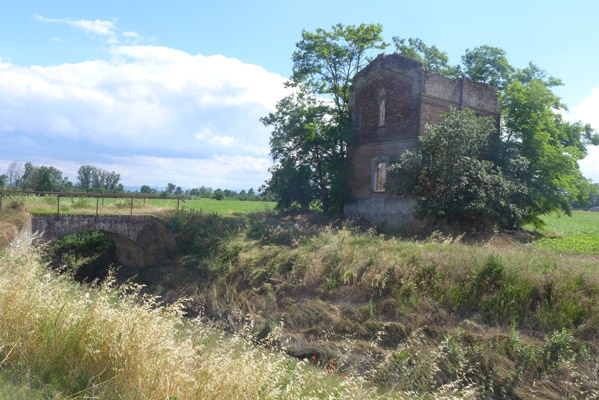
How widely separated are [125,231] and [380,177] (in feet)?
42.4

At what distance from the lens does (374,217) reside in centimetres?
2359

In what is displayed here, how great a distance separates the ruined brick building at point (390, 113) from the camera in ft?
71.4

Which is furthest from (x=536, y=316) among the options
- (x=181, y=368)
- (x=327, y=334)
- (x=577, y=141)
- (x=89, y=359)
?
(x=577, y=141)

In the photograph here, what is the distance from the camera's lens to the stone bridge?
18750 mm

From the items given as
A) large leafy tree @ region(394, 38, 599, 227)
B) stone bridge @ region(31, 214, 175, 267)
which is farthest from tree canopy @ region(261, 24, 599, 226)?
stone bridge @ region(31, 214, 175, 267)

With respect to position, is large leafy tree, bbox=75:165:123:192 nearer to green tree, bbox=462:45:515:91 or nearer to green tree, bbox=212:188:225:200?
green tree, bbox=212:188:225:200

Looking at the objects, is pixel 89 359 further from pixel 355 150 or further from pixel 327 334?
pixel 355 150

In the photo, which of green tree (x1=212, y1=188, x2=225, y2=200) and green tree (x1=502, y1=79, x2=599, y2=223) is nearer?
green tree (x1=502, y1=79, x2=599, y2=223)

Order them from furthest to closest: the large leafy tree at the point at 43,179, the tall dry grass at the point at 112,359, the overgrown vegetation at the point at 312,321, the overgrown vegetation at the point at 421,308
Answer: the large leafy tree at the point at 43,179
the overgrown vegetation at the point at 421,308
the overgrown vegetation at the point at 312,321
the tall dry grass at the point at 112,359

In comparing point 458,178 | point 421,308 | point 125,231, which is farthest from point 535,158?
point 125,231

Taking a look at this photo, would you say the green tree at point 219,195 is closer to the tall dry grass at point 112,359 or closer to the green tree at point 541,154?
the green tree at point 541,154

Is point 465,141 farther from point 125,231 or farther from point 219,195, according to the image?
point 219,195

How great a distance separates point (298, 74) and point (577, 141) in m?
15.9

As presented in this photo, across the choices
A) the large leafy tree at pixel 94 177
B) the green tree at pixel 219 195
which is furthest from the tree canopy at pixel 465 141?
the large leafy tree at pixel 94 177
